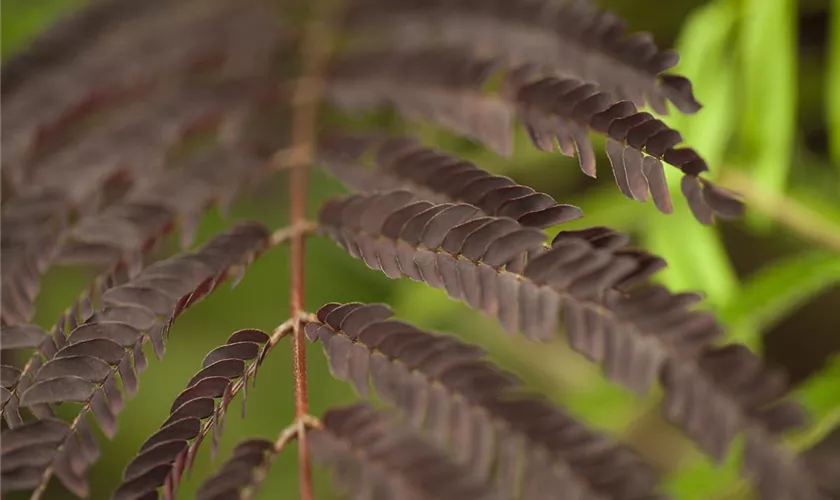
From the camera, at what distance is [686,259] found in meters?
0.98

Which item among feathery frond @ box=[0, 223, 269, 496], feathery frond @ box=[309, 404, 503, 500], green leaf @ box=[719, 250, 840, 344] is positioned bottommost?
feathery frond @ box=[309, 404, 503, 500]

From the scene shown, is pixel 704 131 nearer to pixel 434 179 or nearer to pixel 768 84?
pixel 768 84

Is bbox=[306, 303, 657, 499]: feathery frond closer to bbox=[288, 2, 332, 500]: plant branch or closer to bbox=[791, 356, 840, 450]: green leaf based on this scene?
bbox=[288, 2, 332, 500]: plant branch

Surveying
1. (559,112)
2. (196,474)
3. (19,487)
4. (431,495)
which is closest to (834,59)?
(559,112)

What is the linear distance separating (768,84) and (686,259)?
24 cm

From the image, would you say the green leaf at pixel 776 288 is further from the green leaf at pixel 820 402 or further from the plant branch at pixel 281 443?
the plant branch at pixel 281 443

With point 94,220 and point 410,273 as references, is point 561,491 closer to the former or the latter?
point 410,273

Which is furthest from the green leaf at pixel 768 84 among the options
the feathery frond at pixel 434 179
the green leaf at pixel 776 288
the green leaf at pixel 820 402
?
the feathery frond at pixel 434 179

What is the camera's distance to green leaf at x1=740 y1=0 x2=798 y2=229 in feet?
2.90

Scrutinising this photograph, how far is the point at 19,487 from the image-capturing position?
17.8 inches

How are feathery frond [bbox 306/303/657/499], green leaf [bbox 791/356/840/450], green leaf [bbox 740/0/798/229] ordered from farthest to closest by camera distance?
1. green leaf [bbox 740/0/798/229]
2. green leaf [bbox 791/356/840/450]
3. feathery frond [bbox 306/303/657/499]

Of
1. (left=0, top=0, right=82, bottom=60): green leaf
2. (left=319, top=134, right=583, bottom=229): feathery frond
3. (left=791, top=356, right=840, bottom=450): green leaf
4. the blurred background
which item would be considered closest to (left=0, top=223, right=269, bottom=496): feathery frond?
(left=319, top=134, right=583, bottom=229): feathery frond

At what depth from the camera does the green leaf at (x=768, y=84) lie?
0.88 metres

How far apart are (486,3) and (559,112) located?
0.36 m
